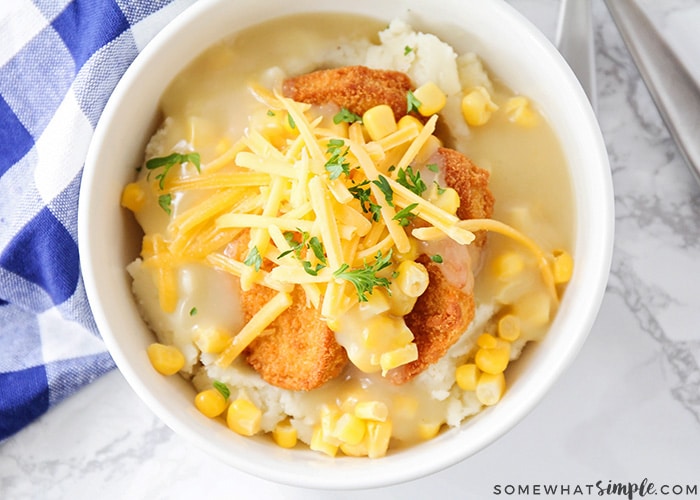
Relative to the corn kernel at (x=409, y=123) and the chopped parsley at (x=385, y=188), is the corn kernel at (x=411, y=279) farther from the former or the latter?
the corn kernel at (x=409, y=123)

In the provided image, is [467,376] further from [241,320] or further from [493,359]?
[241,320]

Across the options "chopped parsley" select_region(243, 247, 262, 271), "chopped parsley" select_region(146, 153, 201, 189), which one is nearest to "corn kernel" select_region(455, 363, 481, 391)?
"chopped parsley" select_region(243, 247, 262, 271)

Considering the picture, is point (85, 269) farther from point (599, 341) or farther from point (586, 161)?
point (599, 341)

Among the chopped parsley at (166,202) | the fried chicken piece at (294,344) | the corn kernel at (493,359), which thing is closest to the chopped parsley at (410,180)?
the fried chicken piece at (294,344)

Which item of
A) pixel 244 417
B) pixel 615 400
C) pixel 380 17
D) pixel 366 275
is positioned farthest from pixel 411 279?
pixel 615 400

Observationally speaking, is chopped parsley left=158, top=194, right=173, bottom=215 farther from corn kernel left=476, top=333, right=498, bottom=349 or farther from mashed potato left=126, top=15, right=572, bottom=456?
corn kernel left=476, top=333, right=498, bottom=349
